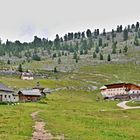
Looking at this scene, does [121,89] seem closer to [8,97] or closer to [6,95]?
[8,97]

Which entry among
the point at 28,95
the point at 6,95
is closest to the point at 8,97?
the point at 6,95

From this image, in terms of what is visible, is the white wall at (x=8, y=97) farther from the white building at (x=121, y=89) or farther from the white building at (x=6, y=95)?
the white building at (x=121, y=89)

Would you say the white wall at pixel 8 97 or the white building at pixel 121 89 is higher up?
the white building at pixel 121 89

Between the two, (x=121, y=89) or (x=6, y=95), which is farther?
(x=121, y=89)

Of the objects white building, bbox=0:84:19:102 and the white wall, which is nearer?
white building, bbox=0:84:19:102

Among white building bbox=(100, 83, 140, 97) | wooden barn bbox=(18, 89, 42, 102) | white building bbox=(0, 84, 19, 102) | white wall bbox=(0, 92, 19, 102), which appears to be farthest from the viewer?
white building bbox=(100, 83, 140, 97)

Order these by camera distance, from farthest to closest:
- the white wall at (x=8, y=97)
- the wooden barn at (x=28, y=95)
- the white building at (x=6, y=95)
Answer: the wooden barn at (x=28, y=95) < the white wall at (x=8, y=97) < the white building at (x=6, y=95)

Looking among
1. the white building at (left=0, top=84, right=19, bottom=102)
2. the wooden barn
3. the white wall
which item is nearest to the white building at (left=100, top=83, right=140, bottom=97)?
the wooden barn

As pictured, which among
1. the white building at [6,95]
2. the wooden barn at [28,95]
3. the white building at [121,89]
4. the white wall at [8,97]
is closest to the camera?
the white building at [6,95]

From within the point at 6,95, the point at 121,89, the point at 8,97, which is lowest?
the point at 8,97

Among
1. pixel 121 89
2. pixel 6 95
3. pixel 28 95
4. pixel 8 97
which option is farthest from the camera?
pixel 121 89

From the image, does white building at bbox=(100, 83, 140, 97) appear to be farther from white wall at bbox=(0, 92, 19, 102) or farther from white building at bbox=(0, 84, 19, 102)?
white building at bbox=(0, 84, 19, 102)

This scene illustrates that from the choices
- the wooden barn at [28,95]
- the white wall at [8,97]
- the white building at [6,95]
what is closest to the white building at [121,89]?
the wooden barn at [28,95]

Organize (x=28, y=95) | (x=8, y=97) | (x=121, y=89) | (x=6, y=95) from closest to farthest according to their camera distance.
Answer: (x=6, y=95)
(x=8, y=97)
(x=28, y=95)
(x=121, y=89)
